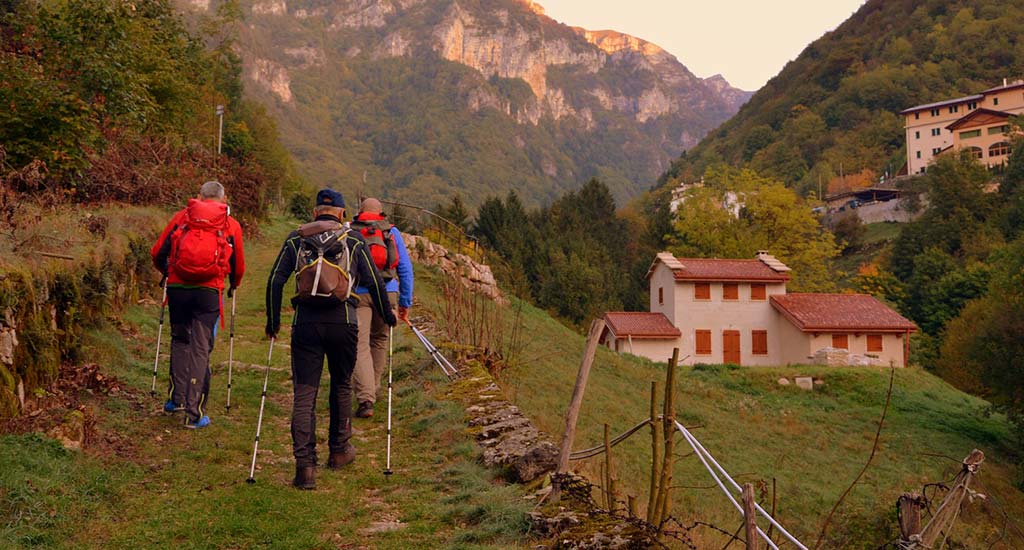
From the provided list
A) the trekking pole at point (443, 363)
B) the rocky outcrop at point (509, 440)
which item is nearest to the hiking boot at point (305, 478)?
the rocky outcrop at point (509, 440)

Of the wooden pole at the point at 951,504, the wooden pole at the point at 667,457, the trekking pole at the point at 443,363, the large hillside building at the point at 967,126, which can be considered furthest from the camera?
the large hillside building at the point at 967,126

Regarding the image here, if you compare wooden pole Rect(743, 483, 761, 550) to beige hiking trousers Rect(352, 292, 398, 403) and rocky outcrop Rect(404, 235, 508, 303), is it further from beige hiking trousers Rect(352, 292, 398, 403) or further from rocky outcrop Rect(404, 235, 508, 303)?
rocky outcrop Rect(404, 235, 508, 303)

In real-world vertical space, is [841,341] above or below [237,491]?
below

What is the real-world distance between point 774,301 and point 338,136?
531 feet

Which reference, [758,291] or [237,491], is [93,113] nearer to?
[237,491]

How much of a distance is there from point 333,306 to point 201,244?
2108mm

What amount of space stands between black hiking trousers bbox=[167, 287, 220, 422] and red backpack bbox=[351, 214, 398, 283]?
164 centimetres

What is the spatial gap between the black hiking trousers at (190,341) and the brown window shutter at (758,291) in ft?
129

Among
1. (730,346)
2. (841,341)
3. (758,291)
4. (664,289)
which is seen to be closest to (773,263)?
(758,291)

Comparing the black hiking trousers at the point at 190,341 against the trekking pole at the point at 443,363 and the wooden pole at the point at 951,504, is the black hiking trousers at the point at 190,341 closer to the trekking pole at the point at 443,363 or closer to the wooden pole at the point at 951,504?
the trekking pole at the point at 443,363

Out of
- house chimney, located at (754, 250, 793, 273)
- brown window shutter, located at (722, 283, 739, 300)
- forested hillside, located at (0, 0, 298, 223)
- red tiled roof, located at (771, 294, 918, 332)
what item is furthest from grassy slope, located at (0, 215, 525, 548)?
house chimney, located at (754, 250, 793, 273)

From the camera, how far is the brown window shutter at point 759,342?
43.2 metres

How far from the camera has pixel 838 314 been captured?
4175 centimetres

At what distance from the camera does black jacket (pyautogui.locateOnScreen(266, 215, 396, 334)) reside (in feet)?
20.4
